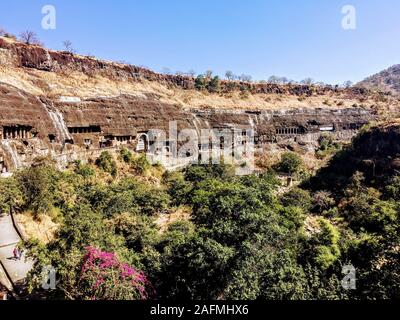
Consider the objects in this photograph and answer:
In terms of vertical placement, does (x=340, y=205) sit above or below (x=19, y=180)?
below

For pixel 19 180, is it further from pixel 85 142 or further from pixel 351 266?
pixel 351 266

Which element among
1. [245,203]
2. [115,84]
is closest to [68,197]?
[245,203]

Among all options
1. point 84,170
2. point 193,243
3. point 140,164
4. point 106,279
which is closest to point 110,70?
point 140,164

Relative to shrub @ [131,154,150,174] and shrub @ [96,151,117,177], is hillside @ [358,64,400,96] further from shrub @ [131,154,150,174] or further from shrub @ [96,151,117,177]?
shrub @ [96,151,117,177]

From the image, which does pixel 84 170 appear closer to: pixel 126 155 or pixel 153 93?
A: pixel 126 155

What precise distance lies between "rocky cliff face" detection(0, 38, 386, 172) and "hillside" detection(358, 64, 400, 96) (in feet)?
268

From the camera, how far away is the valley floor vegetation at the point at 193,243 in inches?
456

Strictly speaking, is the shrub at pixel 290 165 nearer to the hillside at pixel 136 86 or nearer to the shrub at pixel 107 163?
the hillside at pixel 136 86

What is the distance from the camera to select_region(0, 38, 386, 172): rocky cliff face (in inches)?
1158

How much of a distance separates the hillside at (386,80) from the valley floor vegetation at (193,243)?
420 feet

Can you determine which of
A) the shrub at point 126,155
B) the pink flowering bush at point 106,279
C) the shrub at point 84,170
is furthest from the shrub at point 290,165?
the pink flowering bush at point 106,279

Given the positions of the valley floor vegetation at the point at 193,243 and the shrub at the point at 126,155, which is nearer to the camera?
the valley floor vegetation at the point at 193,243

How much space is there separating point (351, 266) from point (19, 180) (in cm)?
1872

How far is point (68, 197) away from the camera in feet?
76.2
